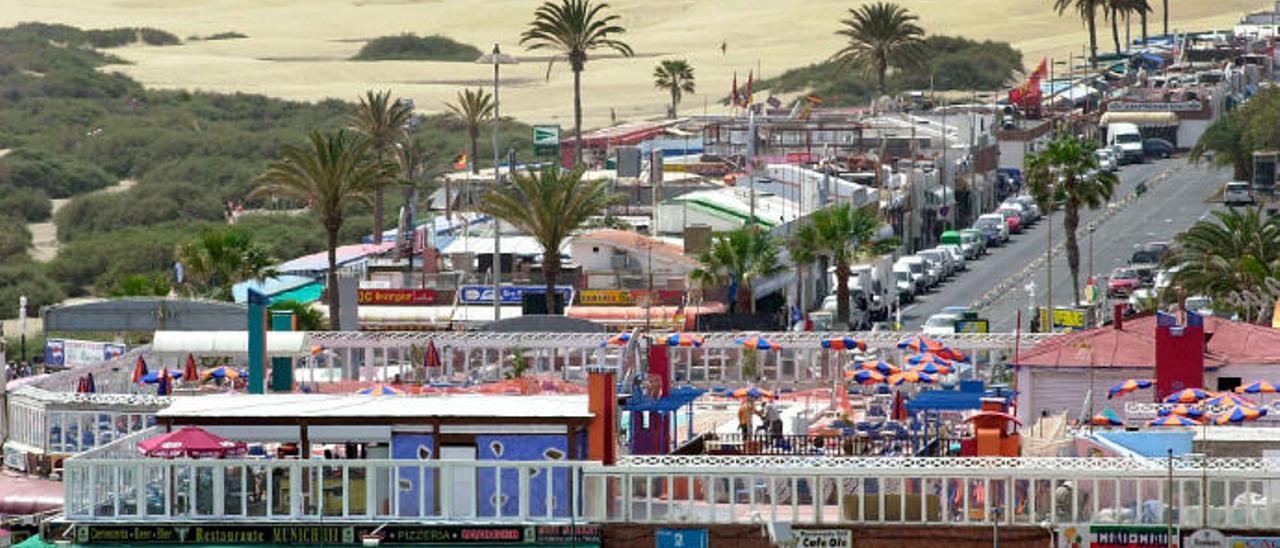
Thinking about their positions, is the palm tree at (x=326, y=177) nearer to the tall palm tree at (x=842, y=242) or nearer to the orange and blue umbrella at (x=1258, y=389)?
the tall palm tree at (x=842, y=242)

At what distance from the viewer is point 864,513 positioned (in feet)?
141

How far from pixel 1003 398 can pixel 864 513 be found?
10408 mm

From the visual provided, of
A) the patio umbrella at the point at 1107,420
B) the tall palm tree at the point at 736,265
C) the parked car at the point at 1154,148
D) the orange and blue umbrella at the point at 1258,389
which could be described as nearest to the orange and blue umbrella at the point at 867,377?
the patio umbrella at the point at 1107,420

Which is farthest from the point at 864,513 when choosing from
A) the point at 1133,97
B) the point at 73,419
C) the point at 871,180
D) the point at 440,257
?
the point at 1133,97

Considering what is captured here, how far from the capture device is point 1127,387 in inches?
2085

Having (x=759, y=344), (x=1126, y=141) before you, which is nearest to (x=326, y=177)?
(x=759, y=344)

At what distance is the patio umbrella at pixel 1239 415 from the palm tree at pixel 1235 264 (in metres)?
30.2

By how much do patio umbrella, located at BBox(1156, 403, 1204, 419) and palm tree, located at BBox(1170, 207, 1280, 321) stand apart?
96.7 ft

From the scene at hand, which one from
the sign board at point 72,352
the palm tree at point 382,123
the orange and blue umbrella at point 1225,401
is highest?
the palm tree at point 382,123

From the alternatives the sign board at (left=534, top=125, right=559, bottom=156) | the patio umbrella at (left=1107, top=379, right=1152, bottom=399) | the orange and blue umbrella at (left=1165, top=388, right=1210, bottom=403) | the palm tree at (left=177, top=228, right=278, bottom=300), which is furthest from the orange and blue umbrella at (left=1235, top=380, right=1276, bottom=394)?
the sign board at (left=534, top=125, right=559, bottom=156)

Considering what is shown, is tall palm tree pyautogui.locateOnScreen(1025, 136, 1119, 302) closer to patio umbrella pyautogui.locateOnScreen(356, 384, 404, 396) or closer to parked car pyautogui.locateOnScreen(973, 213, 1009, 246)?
parked car pyautogui.locateOnScreen(973, 213, 1009, 246)

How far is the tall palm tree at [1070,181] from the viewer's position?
107 meters

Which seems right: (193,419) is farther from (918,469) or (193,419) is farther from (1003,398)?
(1003,398)

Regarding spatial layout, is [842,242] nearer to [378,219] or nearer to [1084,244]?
[1084,244]
